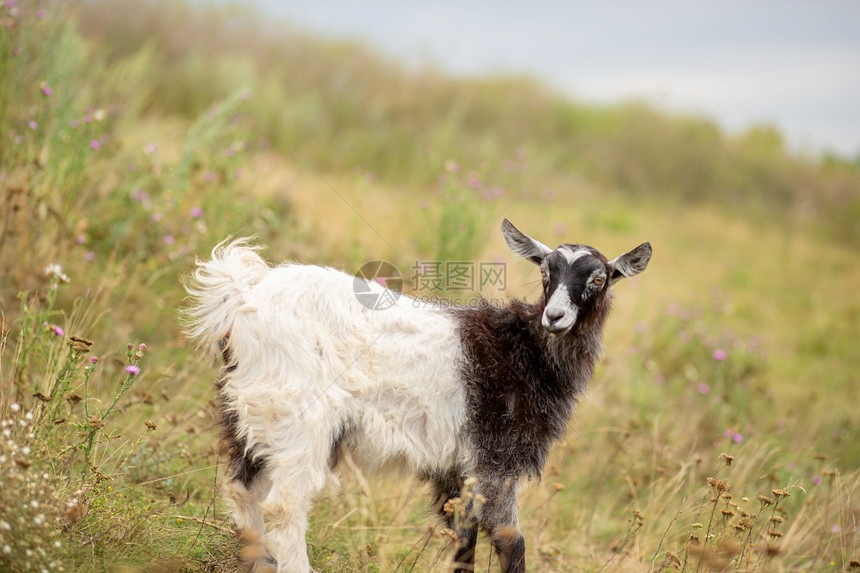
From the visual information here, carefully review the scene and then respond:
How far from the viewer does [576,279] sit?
11.8 feet

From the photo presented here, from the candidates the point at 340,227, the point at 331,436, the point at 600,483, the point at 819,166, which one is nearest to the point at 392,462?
the point at 331,436

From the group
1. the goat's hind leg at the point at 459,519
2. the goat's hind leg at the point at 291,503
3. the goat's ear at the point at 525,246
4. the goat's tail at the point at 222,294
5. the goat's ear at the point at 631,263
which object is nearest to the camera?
the goat's hind leg at the point at 291,503

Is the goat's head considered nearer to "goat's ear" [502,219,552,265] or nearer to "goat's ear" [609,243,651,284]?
"goat's ear" [609,243,651,284]

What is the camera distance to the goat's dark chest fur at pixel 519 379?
11.6 ft

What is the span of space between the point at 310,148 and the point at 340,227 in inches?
130

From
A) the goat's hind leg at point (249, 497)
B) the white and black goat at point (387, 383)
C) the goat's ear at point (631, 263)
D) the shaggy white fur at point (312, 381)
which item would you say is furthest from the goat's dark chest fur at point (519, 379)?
the goat's hind leg at point (249, 497)

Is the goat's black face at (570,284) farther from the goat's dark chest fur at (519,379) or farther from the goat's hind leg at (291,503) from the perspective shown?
the goat's hind leg at (291,503)


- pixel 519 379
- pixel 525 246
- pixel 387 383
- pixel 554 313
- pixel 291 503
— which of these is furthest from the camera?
pixel 525 246

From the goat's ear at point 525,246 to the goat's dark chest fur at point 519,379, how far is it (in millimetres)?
289

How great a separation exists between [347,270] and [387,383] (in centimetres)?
384

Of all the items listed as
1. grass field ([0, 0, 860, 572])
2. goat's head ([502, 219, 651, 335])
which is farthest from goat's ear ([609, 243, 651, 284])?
grass field ([0, 0, 860, 572])

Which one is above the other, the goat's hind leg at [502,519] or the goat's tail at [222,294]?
the goat's tail at [222,294]

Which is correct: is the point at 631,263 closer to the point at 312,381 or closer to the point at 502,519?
the point at 502,519

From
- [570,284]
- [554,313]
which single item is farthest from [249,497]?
[570,284]
